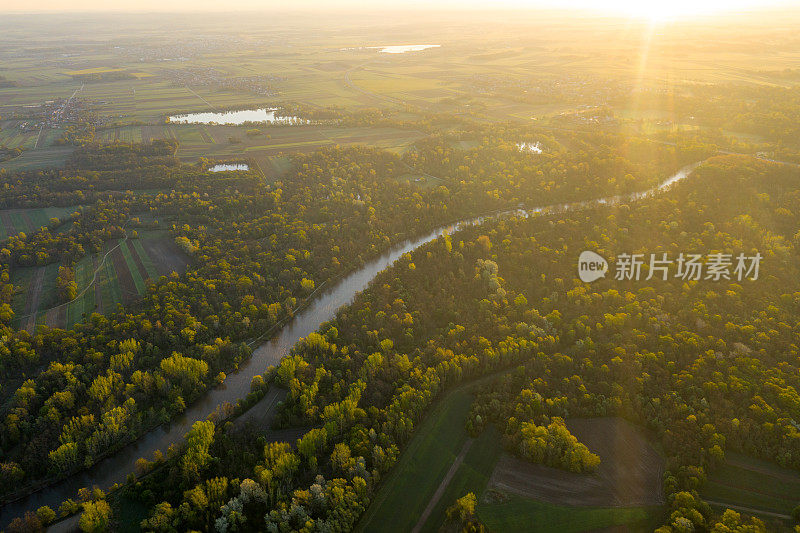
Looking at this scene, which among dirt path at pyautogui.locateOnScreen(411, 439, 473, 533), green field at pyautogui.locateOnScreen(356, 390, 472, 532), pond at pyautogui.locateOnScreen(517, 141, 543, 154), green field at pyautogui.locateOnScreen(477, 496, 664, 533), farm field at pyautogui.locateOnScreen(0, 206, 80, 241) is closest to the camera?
green field at pyautogui.locateOnScreen(477, 496, 664, 533)

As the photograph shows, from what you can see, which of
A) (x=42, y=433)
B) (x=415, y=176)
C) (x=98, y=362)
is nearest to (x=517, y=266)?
(x=415, y=176)

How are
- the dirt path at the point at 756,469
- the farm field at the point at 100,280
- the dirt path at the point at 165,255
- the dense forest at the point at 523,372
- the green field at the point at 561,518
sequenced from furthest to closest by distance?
the dirt path at the point at 165,255 → the farm field at the point at 100,280 → the dirt path at the point at 756,469 → the dense forest at the point at 523,372 → the green field at the point at 561,518

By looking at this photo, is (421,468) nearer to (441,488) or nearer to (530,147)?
(441,488)

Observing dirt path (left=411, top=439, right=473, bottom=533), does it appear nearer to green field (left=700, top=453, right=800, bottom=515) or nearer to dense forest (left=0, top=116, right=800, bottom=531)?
dense forest (left=0, top=116, right=800, bottom=531)

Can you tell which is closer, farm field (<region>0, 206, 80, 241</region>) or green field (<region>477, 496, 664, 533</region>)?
green field (<region>477, 496, 664, 533</region>)

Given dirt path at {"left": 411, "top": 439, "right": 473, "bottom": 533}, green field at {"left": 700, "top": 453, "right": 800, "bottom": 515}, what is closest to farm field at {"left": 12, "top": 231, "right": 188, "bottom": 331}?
dirt path at {"left": 411, "top": 439, "right": 473, "bottom": 533}

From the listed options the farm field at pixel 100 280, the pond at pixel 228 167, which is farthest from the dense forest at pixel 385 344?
the pond at pixel 228 167

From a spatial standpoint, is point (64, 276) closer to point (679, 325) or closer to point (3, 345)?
point (3, 345)

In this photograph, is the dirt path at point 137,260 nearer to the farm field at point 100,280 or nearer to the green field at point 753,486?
the farm field at point 100,280
